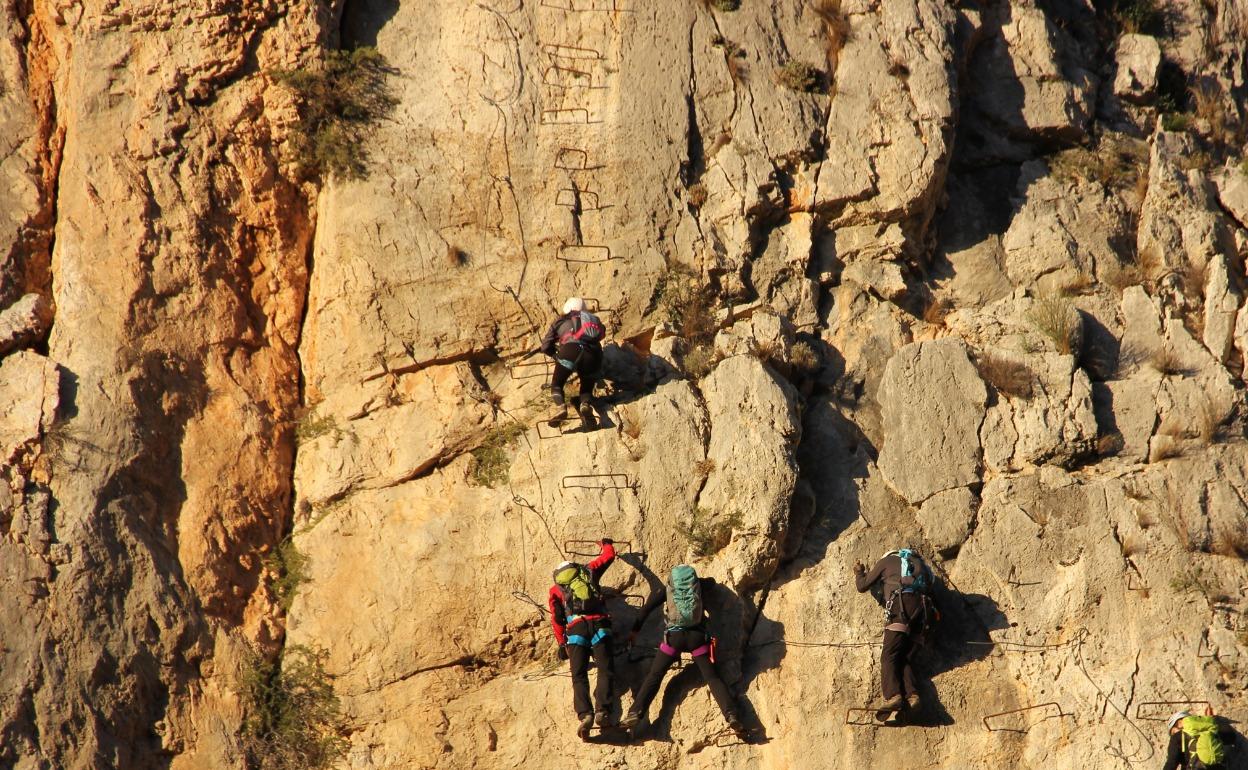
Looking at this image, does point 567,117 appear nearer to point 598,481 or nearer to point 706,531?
point 598,481

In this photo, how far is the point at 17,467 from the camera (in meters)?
12.9

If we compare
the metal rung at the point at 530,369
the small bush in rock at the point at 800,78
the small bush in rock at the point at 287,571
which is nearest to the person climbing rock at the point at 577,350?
the metal rung at the point at 530,369

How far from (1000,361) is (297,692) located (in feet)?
28.0

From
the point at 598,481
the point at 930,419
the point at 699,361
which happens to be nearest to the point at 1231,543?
the point at 930,419

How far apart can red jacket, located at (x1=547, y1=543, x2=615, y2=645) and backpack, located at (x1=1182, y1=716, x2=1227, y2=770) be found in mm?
5621

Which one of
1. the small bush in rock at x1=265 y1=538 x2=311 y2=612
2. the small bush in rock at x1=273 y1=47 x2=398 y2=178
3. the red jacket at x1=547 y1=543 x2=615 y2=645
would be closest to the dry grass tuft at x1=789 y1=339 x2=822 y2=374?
the red jacket at x1=547 y1=543 x2=615 y2=645

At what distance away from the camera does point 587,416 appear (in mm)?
13703

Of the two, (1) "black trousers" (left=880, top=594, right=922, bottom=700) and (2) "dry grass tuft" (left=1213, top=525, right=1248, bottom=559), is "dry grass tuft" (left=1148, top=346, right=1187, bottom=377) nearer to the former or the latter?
(2) "dry grass tuft" (left=1213, top=525, right=1248, bottom=559)

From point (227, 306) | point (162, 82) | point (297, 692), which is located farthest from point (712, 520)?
point (162, 82)

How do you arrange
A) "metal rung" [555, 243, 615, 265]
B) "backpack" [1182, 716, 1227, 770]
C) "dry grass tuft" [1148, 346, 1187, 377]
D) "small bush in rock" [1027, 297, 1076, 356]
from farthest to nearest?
"metal rung" [555, 243, 615, 265] < "dry grass tuft" [1148, 346, 1187, 377] < "small bush in rock" [1027, 297, 1076, 356] < "backpack" [1182, 716, 1227, 770]

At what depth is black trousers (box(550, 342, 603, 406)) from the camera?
13.4 m

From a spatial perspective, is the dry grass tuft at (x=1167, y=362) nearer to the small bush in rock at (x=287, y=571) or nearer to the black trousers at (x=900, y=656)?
the black trousers at (x=900, y=656)

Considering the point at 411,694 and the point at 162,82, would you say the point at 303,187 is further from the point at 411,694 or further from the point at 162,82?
the point at 411,694

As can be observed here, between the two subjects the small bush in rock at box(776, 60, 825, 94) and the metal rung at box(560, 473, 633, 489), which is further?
the small bush in rock at box(776, 60, 825, 94)
